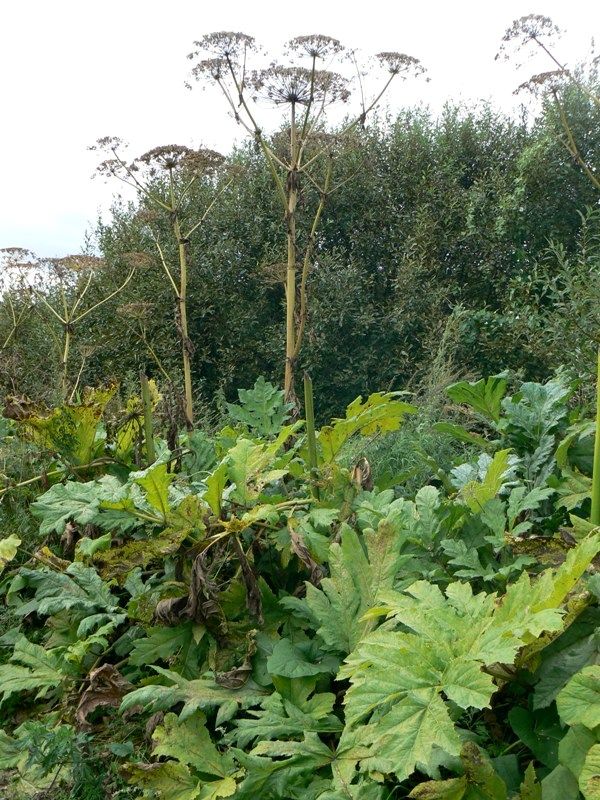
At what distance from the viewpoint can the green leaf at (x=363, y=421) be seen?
2428 mm

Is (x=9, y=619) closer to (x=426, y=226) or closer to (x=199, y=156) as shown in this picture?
(x=199, y=156)

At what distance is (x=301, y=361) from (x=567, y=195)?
3.91 m

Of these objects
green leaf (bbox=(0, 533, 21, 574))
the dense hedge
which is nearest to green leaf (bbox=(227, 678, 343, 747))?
green leaf (bbox=(0, 533, 21, 574))

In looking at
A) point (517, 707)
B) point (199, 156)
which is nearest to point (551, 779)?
point (517, 707)

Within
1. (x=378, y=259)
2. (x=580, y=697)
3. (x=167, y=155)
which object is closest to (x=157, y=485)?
(x=580, y=697)

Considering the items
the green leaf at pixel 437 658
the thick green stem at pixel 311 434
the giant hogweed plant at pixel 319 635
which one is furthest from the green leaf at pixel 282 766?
the thick green stem at pixel 311 434

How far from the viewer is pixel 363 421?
2.47 metres

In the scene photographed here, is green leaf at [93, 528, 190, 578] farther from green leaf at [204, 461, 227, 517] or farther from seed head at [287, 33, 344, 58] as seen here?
seed head at [287, 33, 344, 58]

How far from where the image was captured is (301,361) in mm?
9906

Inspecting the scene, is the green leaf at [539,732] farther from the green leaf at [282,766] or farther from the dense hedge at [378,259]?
the dense hedge at [378,259]

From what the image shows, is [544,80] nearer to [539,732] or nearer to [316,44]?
[316,44]

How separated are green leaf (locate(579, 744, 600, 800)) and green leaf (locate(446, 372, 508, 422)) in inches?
50.3

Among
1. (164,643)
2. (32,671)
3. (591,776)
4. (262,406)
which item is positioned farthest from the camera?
A: (262,406)

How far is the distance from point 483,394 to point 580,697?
1.22 meters
